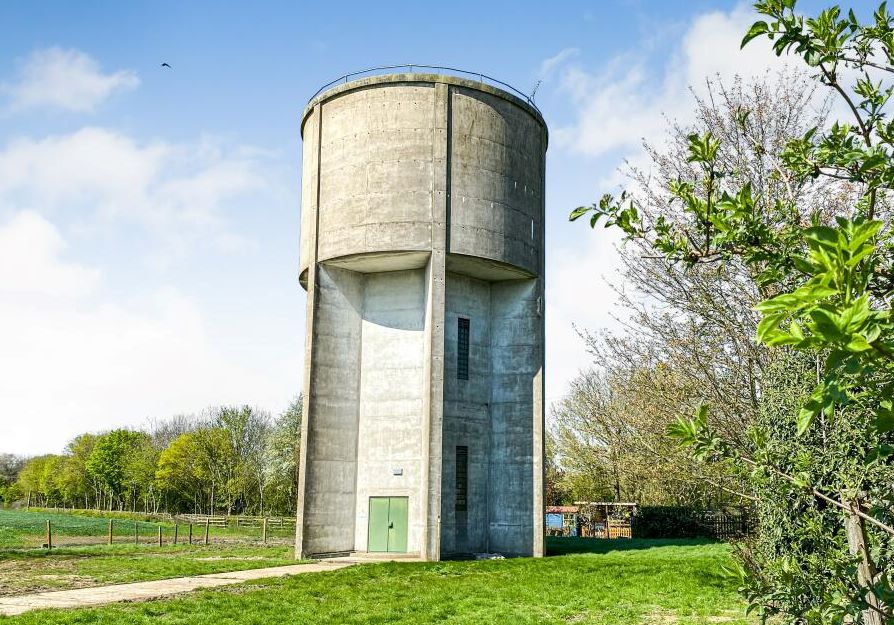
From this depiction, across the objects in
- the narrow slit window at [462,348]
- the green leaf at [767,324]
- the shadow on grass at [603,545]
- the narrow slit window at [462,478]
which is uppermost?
the narrow slit window at [462,348]

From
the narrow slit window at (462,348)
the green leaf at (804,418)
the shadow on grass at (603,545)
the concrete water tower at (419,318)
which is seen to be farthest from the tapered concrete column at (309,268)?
the green leaf at (804,418)

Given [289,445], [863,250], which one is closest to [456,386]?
[863,250]

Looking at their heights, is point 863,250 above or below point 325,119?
below

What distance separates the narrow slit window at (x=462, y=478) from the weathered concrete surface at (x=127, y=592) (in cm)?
614

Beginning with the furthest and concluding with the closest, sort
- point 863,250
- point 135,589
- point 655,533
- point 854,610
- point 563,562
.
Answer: point 655,533 → point 563,562 → point 135,589 → point 854,610 → point 863,250

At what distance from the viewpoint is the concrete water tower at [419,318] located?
23.1m

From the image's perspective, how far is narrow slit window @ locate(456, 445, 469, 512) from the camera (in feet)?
78.9

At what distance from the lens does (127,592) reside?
1417 centimetres

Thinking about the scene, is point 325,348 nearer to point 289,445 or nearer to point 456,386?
point 456,386

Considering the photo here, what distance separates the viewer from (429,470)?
21.8m

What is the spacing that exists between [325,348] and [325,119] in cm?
738

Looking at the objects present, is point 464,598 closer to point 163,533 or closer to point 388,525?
point 388,525

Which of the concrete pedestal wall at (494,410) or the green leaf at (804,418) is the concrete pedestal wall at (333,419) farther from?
the green leaf at (804,418)

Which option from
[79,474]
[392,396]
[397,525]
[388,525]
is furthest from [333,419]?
[79,474]
